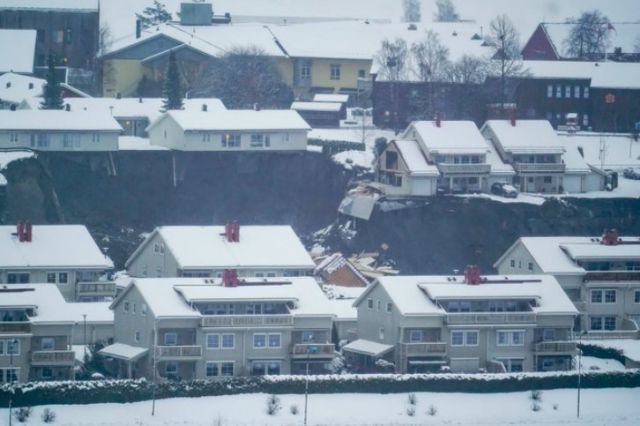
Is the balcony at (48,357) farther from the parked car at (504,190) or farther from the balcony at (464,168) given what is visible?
the parked car at (504,190)

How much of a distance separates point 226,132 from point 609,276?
15552 millimetres

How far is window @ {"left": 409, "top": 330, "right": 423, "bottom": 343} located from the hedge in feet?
6.07

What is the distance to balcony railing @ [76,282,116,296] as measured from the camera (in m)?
47.0

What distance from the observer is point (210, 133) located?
58750 millimetres

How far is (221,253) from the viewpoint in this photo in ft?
156

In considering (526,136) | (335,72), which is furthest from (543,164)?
(335,72)

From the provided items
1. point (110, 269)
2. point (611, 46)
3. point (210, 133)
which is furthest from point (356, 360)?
point (611, 46)

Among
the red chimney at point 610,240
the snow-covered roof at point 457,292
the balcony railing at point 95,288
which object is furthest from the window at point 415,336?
the balcony railing at point 95,288

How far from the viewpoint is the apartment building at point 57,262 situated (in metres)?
46.2

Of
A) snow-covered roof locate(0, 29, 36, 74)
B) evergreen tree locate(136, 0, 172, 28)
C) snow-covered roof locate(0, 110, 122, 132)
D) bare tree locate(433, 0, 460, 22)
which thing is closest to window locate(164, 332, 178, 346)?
snow-covered roof locate(0, 110, 122, 132)

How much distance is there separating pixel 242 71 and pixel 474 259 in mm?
13997

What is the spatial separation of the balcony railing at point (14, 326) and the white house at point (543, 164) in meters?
22.4

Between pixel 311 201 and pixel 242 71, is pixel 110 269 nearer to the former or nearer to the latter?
pixel 311 201

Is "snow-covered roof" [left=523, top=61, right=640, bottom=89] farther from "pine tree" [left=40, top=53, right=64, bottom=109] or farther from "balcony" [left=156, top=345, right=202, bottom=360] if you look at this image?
"balcony" [left=156, top=345, right=202, bottom=360]
